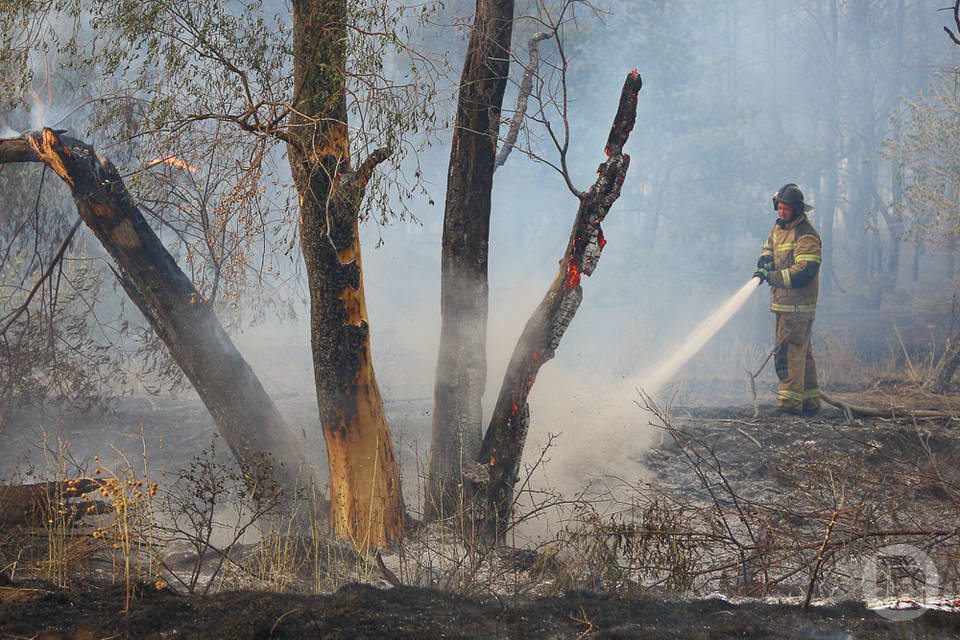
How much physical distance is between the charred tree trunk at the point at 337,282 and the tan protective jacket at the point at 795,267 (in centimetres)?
538

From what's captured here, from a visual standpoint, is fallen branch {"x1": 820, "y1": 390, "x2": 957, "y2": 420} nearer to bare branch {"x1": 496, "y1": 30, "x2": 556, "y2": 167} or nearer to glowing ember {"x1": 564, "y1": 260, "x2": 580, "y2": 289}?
glowing ember {"x1": 564, "y1": 260, "x2": 580, "y2": 289}

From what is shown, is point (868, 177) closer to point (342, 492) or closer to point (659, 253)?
point (659, 253)

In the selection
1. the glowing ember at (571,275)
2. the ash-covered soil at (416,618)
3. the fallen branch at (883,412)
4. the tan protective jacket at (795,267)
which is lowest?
the ash-covered soil at (416,618)

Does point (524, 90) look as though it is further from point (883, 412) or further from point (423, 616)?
point (883, 412)

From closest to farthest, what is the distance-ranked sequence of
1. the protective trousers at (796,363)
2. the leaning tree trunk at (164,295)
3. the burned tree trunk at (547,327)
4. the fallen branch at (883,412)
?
the burned tree trunk at (547,327), the leaning tree trunk at (164,295), the fallen branch at (883,412), the protective trousers at (796,363)

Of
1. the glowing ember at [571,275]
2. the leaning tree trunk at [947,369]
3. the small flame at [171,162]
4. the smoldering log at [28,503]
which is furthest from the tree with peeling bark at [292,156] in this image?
the leaning tree trunk at [947,369]

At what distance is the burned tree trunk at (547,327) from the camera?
188 inches

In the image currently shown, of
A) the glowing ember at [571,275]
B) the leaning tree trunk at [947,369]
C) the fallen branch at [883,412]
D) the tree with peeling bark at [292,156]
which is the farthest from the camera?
the leaning tree trunk at [947,369]

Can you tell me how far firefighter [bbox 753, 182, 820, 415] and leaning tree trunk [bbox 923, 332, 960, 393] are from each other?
7.89 ft

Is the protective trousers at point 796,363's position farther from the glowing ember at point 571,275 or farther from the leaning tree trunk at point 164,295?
the leaning tree trunk at point 164,295

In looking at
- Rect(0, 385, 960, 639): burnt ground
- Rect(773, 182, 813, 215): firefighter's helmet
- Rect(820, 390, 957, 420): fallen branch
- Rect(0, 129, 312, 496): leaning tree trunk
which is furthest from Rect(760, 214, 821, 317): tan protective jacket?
Rect(0, 129, 312, 496): leaning tree trunk

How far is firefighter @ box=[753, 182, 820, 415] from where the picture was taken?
7805 millimetres

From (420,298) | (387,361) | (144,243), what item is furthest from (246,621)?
(420,298)

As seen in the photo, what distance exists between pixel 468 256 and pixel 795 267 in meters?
4.65
